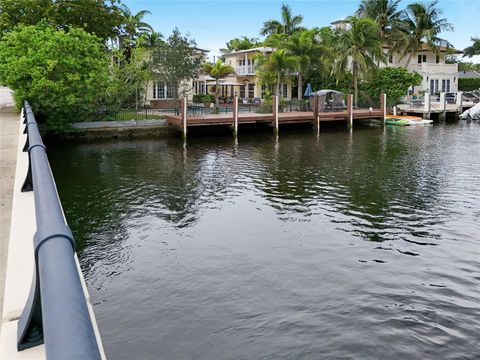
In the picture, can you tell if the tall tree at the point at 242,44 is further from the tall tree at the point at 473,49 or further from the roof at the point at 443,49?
the tall tree at the point at 473,49

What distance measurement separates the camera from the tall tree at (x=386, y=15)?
57344 mm

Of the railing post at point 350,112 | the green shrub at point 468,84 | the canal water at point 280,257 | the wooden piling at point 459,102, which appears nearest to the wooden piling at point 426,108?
the wooden piling at point 459,102

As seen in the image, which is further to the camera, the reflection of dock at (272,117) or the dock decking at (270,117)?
the dock decking at (270,117)

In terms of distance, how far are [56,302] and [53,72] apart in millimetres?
31847

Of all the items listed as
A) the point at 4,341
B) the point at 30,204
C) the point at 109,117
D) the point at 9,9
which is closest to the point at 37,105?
the point at 109,117

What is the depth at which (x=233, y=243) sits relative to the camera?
43.7ft

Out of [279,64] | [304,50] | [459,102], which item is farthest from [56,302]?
[459,102]

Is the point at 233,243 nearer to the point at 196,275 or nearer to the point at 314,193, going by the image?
the point at 196,275

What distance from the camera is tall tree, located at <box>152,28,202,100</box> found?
41938 mm

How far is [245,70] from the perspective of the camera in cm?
5978

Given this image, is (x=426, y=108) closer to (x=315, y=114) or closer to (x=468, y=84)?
(x=315, y=114)

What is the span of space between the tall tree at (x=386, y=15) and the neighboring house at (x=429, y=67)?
5.43 feet

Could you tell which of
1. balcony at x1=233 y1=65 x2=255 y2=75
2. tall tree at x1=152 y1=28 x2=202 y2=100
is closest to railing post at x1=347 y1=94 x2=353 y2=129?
tall tree at x1=152 y1=28 x2=202 y2=100

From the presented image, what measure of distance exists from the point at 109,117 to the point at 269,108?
1323cm
